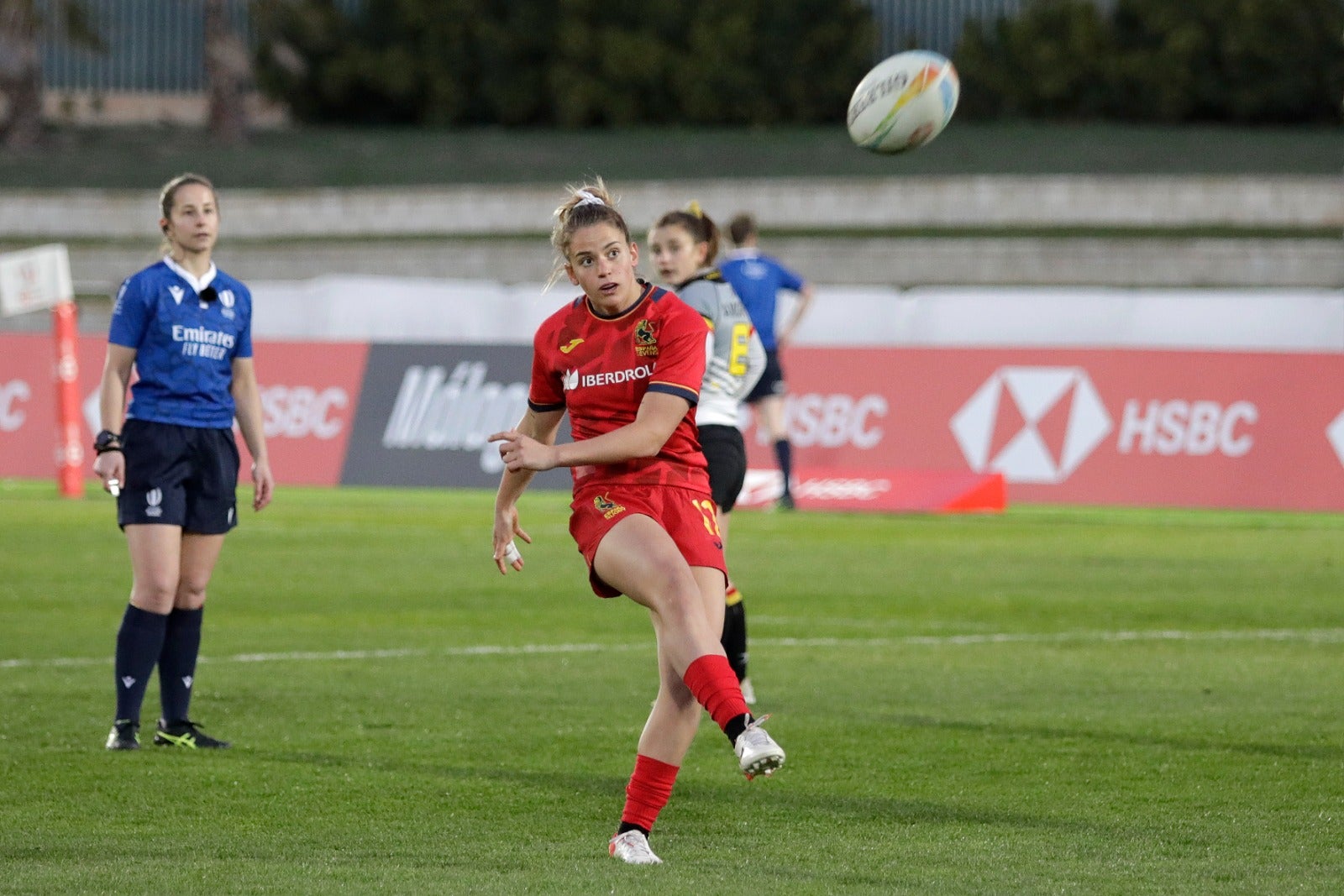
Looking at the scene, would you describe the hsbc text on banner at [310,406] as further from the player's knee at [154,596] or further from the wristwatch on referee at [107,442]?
the wristwatch on referee at [107,442]

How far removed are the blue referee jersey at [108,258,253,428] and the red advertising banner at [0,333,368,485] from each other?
40.9ft

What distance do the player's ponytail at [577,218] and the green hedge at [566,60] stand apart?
31907 mm

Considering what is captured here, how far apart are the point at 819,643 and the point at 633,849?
507 cm

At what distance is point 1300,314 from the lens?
2031cm

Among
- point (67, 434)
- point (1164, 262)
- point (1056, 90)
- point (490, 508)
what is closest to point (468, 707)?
point (490, 508)

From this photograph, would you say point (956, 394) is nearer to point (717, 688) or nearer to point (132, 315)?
point (132, 315)

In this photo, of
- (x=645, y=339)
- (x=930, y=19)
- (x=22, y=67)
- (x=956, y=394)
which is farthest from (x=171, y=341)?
(x=930, y=19)

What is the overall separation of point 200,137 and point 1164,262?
19.5 meters

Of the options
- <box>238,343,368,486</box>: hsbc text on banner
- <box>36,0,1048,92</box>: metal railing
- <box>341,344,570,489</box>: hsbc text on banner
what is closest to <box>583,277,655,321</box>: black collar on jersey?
<box>341,344,570,489</box>: hsbc text on banner

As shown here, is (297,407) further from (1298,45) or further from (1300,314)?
(1298,45)

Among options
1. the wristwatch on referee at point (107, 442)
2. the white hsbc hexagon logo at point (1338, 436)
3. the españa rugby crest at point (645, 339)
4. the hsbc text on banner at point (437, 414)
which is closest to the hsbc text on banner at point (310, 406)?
the hsbc text on banner at point (437, 414)

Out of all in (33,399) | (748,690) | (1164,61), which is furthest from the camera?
(1164,61)

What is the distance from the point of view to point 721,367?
8922mm

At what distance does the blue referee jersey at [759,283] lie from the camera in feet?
53.6
